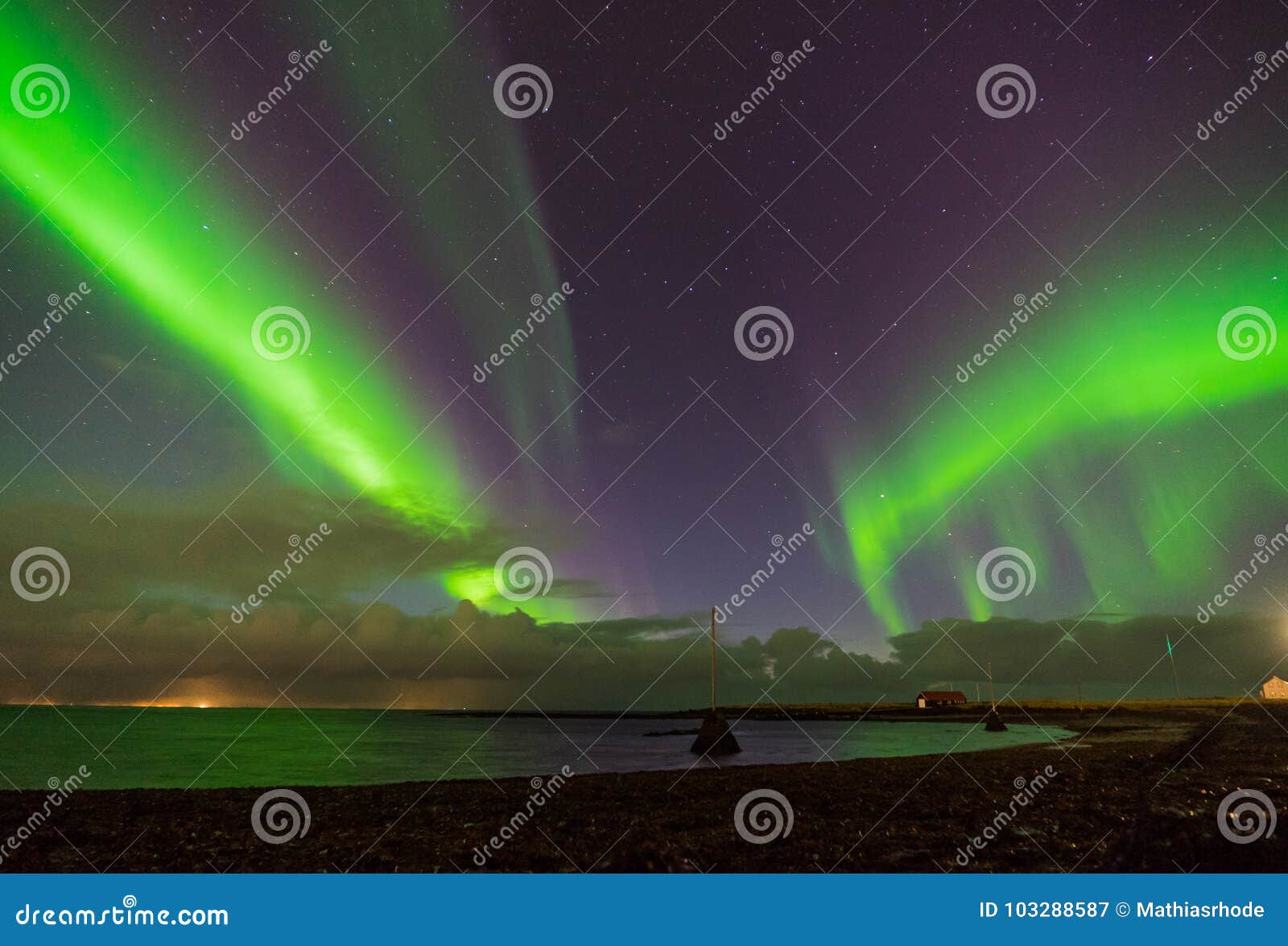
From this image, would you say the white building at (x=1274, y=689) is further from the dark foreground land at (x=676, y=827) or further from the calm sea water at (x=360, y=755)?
the dark foreground land at (x=676, y=827)

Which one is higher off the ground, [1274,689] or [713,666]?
[1274,689]

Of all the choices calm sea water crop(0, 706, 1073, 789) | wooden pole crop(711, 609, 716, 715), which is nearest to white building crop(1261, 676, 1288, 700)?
calm sea water crop(0, 706, 1073, 789)

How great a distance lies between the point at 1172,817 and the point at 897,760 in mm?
19709

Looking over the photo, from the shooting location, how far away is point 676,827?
49.6 feet

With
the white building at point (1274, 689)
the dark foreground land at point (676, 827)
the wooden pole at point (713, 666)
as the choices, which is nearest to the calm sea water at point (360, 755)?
the wooden pole at point (713, 666)

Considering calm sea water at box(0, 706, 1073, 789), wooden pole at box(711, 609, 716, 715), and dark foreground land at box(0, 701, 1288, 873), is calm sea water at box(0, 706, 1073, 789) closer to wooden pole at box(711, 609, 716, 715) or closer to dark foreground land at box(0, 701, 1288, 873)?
wooden pole at box(711, 609, 716, 715)

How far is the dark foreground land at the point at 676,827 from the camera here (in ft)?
38.9

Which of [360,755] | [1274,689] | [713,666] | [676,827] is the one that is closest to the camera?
[676,827]

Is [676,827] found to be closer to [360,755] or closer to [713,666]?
[713,666]

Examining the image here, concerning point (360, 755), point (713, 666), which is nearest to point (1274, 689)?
point (713, 666)

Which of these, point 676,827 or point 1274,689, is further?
point 1274,689

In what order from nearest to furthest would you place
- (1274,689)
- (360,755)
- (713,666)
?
(713,666)
(360,755)
(1274,689)

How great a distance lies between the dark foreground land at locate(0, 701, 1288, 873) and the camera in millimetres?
11867

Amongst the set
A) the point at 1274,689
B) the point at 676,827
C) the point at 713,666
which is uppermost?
the point at 1274,689
